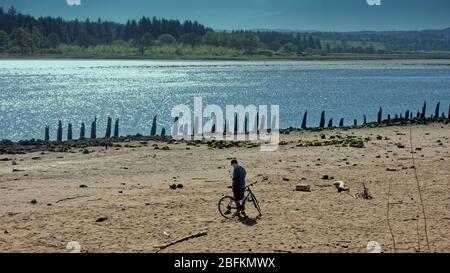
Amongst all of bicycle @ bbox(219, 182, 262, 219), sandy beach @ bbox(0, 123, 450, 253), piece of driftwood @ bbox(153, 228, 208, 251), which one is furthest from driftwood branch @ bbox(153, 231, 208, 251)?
bicycle @ bbox(219, 182, 262, 219)

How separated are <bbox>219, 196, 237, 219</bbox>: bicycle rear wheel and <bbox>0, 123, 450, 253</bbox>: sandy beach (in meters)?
0.32

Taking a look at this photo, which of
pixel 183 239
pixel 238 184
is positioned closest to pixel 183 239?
pixel 183 239

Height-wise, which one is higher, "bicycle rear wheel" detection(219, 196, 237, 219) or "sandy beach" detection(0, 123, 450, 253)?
"bicycle rear wheel" detection(219, 196, 237, 219)

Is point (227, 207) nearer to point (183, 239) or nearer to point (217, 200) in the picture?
point (217, 200)

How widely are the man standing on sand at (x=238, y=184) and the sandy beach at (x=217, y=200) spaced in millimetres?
485

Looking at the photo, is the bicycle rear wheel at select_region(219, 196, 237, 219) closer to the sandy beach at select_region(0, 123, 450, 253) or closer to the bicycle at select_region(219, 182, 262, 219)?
the bicycle at select_region(219, 182, 262, 219)

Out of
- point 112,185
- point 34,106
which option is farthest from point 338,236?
point 34,106

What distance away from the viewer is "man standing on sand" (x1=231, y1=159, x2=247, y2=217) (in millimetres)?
18250

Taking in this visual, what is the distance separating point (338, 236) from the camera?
55.5 feet

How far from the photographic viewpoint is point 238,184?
1842 cm

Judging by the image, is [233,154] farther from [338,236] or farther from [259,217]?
[338,236]

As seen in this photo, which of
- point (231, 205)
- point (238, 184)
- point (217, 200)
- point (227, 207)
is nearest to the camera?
point (238, 184)

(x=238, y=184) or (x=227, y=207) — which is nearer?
(x=238, y=184)

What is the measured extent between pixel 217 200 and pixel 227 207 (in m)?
2.17
